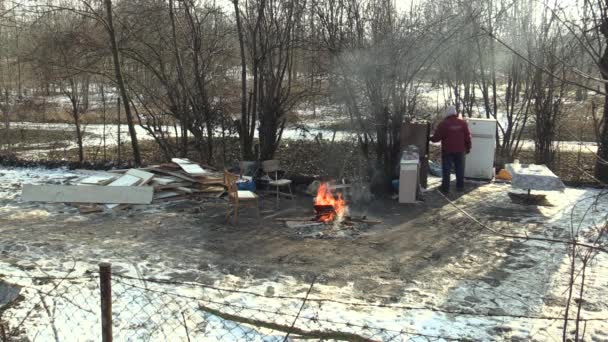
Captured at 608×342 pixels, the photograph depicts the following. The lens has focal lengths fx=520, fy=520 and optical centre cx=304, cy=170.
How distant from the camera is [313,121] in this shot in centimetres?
1631

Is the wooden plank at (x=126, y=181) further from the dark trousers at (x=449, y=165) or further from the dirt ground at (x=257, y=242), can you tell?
the dark trousers at (x=449, y=165)

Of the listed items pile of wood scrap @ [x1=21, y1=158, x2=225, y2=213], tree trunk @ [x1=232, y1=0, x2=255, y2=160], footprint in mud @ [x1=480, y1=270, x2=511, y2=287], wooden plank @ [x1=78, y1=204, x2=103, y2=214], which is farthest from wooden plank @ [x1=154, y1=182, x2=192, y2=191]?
footprint in mud @ [x1=480, y1=270, x2=511, y2=287]

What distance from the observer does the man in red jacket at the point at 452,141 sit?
10.7m

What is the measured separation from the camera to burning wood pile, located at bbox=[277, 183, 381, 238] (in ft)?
27.1

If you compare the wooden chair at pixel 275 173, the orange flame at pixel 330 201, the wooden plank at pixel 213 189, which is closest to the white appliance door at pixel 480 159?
the orange flame at pixel 330 201

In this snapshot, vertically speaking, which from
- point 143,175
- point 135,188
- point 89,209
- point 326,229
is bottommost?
point 326,229

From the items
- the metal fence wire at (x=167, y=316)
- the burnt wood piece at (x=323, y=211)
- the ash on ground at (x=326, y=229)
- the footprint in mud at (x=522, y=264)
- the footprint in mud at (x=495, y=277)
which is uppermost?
the burnt wood piece at (x=323, y=211)

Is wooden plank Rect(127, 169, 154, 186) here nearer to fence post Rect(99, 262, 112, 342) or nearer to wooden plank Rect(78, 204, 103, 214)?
wooden plank Rect(78, 204, 103, 214)

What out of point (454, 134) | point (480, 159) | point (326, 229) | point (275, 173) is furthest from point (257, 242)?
point (480, 159)

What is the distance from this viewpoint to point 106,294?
3529 mm

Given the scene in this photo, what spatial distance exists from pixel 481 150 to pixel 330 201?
4.37 metres

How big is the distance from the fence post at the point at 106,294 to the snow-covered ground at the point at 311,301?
539 mm

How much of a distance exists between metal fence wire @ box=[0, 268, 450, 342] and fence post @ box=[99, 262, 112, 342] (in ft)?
2.61

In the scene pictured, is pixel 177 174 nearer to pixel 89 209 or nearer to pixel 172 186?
pixel 172 186
